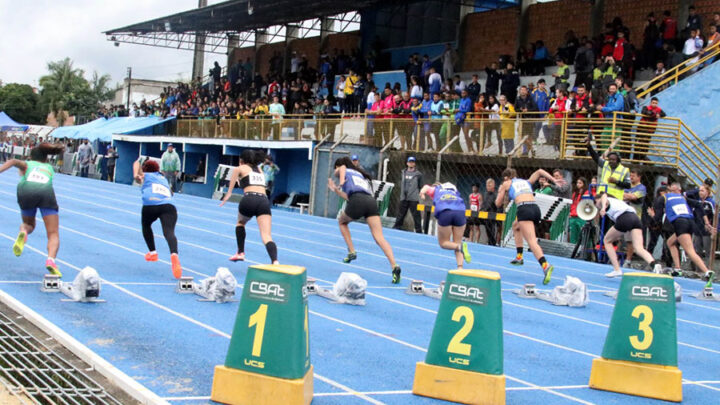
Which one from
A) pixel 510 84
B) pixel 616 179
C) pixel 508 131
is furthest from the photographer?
pixel 510 84

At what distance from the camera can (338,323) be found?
8.94m

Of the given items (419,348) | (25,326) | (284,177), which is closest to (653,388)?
(419,348)

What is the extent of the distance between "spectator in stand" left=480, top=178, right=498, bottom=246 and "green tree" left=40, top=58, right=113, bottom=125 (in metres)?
67.9

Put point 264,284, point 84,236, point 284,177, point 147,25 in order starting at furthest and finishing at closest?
point 147,25
point 284,177
point 84,236
point 264,284

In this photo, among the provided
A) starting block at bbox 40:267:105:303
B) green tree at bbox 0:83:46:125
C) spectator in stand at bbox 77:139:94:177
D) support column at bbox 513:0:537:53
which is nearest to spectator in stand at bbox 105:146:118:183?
spectator in stand at bbox 77:139:94:177

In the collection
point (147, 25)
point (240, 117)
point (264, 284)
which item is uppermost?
point (147, 25)

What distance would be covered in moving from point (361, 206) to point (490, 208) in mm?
8865

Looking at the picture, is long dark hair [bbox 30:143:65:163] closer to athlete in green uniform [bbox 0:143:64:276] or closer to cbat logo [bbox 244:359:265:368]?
athlete in green uniform [bbox 0:143:64:276]

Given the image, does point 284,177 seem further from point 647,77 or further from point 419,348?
point 419,348

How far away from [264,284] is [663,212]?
13.4 meters

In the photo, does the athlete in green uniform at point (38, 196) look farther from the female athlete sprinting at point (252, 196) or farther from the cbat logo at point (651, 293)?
the cbat logo at point (651, 293)

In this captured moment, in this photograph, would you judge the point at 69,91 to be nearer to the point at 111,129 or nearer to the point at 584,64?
the point at 111,129

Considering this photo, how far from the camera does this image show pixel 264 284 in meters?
5.75

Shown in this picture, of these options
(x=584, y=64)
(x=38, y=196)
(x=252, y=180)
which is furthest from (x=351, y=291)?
(x=584, y=64)
